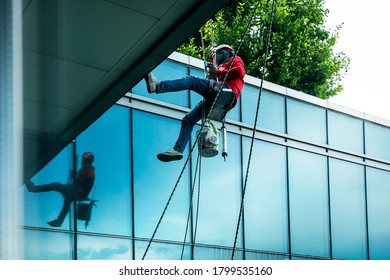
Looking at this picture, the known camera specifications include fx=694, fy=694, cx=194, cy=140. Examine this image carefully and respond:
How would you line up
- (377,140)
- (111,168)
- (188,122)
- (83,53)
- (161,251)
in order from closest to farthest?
(83,53), (188,122), (111,168), (161,251), (377,140)

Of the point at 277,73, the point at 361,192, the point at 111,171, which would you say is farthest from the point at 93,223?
the point at 277,73

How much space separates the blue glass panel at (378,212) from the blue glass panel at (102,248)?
360 centimetres

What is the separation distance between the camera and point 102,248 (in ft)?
19.1

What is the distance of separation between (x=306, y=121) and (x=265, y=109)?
2.15ft

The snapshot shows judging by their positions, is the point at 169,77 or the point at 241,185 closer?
the point at 169,77

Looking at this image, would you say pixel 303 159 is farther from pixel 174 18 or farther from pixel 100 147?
pixel 174 18

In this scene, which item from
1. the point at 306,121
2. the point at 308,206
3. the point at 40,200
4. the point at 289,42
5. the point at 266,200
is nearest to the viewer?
the point at 40,200

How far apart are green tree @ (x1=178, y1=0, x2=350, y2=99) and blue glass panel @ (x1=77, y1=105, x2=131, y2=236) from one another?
6.62 metres

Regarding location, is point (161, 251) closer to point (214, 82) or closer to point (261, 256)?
point (261, 256)

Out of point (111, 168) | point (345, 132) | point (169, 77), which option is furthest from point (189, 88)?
point (345, 132)

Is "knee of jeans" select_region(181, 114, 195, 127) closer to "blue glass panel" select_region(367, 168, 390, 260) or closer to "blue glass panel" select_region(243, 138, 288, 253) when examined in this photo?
"blue glass panel" select_region(243, 138, 288, 253)

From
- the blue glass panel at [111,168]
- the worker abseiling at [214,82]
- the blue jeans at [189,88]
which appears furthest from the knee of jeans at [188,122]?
the blue glass panel at [111,168]

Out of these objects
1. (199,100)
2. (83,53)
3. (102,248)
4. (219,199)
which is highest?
(199,100)

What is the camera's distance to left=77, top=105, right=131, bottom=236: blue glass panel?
19.1 feet
